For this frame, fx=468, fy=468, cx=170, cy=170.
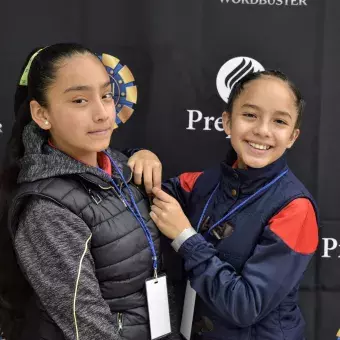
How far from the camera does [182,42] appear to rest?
1.76 meters

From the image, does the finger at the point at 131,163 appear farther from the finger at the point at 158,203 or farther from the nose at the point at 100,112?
the nose at the point at 100,112

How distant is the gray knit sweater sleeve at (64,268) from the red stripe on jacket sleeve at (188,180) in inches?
21.2

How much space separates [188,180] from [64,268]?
64cm

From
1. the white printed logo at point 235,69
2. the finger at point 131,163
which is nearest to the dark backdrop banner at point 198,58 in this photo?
the white printed logo at point 235,69

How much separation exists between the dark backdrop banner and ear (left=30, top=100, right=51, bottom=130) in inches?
21.3

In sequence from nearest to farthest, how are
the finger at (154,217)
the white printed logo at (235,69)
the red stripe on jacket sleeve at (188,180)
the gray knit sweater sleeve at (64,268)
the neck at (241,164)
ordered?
1. the gray knit sweater sleeve at (64,268)
2. the finger at (154,217)
3. the neck at (241,164)
4. the red stripe on jacket sleeve at (188,180)
5. the white printed logo at (235,69)

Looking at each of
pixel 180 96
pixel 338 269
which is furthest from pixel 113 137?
pixel 338 269

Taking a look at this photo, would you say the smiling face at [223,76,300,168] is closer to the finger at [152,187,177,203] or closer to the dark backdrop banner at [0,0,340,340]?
the finger at [152,187,177,203]

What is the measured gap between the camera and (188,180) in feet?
5.47

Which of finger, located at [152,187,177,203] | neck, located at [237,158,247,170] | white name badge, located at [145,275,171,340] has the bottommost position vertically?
white name badge, located at [145,275,171,340]

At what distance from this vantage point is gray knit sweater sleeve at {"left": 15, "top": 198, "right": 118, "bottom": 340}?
116cm

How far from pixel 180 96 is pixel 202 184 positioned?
393mm

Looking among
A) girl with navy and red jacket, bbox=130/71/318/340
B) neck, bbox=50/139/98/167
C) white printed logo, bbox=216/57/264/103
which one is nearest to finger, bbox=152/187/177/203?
girl with navy and red jacket, bbox=130/71/318/340

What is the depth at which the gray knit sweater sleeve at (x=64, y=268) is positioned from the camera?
116cm
